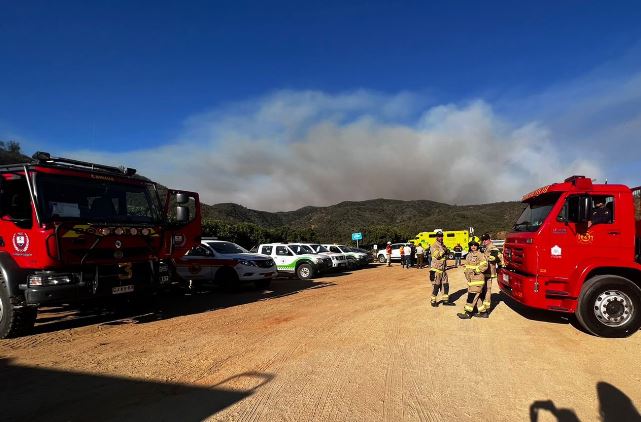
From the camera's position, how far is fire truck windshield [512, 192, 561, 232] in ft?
25.1

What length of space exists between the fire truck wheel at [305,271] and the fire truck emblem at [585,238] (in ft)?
43.8

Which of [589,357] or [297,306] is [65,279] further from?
[589,357]

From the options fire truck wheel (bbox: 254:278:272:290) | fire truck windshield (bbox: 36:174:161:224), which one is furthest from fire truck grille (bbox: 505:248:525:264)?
fire truck wheel (bbox: 254:278:272:290)

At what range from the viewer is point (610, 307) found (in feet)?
23.0

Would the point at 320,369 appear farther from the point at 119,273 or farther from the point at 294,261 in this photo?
the point at 294,261

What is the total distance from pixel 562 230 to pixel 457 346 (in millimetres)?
2839

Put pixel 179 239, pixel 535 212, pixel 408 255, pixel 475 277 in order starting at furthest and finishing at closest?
pixel 408 255
pixel 179 239
pixel 475 277
pixel 535 212

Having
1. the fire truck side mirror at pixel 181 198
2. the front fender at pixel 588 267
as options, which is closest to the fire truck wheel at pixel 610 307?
the front fender at pixel 588 267

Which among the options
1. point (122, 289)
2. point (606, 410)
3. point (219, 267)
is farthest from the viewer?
point (219, 267)

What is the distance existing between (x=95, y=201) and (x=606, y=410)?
8.30 metres

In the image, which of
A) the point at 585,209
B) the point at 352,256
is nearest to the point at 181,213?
the point at 585,209

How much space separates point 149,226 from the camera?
8.89 m

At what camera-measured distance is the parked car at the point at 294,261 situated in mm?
19656

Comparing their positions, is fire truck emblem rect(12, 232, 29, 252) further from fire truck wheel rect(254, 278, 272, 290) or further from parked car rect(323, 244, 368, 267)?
parked car rect(323, 244, 368, 267)
